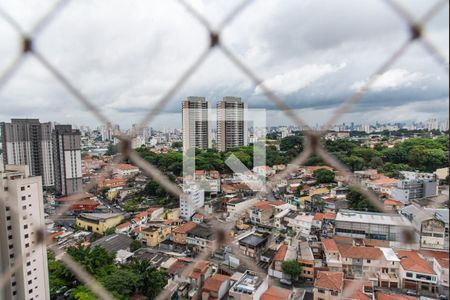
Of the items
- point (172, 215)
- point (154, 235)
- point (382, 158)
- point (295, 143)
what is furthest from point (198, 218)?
point (382, 158)

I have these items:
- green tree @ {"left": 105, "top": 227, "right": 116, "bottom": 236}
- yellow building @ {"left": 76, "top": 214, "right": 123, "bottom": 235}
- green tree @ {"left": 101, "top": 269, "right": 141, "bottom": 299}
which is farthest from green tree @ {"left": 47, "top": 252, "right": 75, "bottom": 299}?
yellow building @ {"left": 76, "top": 214, "right": 123, "bottom": 235}

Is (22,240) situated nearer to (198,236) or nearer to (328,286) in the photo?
(198,236)

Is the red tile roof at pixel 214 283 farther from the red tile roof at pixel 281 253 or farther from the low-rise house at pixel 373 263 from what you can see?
the low-rise house at pixel 373 263

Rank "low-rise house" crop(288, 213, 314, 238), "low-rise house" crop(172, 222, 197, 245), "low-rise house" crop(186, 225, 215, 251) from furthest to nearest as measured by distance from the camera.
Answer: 1. "low-rise house" crop(288, 213, 314, 238)
2. "low-rise house" crop(172, 222, 197, 245)
3. "low-rise house" crop(186, 225, 215, 251)

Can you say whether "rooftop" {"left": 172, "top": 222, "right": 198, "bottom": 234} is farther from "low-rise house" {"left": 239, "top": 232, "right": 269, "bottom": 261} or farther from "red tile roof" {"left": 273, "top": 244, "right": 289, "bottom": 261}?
"red tile roof" {"left": 273, "top": 244, "right": 289, "bottom": 261}

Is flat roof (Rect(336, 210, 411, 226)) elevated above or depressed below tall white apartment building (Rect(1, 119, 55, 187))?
below

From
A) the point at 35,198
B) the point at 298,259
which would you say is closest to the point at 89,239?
the point at 35,198

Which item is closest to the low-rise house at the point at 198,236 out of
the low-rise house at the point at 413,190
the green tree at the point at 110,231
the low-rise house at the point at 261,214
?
the low-rise house at the point at 261,214
